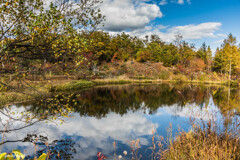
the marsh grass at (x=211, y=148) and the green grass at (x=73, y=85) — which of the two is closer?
the marsh grass at (x=211, y=148)

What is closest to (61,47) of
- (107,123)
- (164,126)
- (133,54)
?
(107,123)

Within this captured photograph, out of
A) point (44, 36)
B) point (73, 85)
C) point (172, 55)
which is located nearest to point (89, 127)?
point (44, 36)

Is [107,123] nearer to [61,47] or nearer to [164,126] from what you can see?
[164,126]

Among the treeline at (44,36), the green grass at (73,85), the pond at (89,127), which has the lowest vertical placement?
the pond at (89,127)

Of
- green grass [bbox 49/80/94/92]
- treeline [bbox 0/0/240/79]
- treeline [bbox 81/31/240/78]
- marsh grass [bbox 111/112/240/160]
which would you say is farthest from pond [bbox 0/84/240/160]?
treeline [bbox 81/31/240/78]

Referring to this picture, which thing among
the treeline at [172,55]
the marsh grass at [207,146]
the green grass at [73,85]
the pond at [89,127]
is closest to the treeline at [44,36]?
the pond at [89,127]

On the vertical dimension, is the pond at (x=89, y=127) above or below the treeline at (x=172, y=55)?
below

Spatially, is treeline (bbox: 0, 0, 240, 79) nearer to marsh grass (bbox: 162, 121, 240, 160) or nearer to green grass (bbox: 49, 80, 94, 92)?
marsh grass (bbox: 162, 121, 240, 160)

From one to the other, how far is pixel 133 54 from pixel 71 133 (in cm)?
4150

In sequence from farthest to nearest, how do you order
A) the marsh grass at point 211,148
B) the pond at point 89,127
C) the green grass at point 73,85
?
1. the green grass at point 73,85
2. the pond at point 89,127
3. the marsh grass at point 211,148

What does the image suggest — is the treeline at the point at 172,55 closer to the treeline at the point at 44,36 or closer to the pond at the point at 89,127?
the pond at the point at 89,127

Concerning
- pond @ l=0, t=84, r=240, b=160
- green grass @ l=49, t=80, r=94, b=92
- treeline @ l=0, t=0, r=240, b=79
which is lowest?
pond @ l=0, t=84, r=240, b=160

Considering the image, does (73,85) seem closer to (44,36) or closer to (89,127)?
(89,127)

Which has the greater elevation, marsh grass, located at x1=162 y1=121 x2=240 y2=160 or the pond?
marsh grass, located at x1=162 y1=121 x2=240 y2=160
